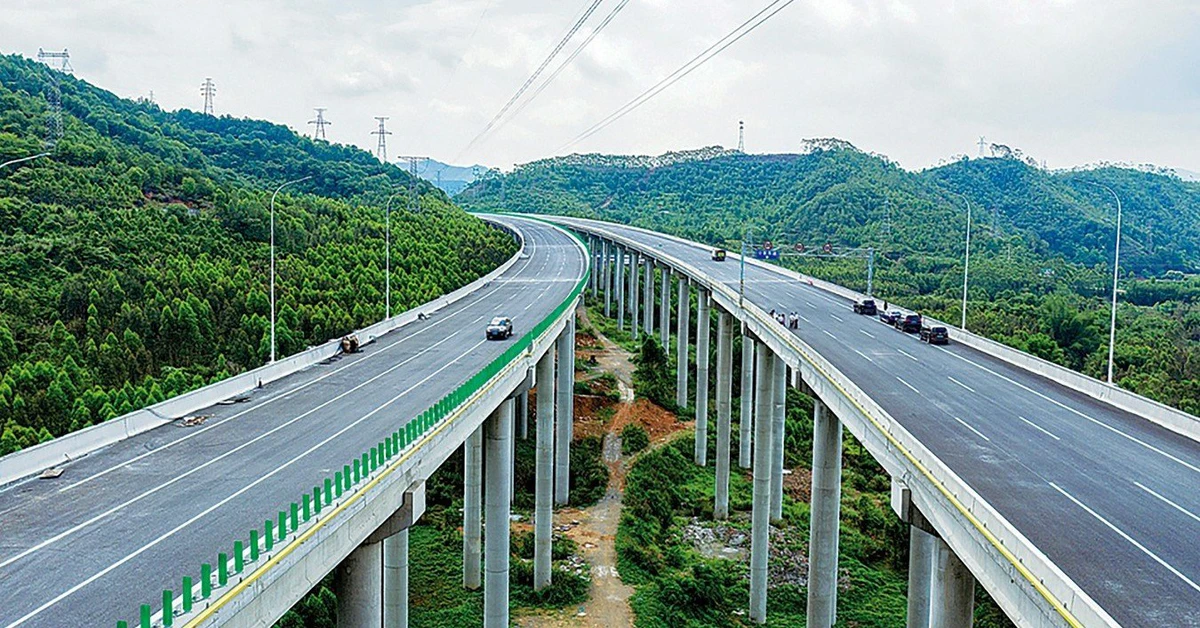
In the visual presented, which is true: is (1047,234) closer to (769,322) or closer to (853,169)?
(853,169)

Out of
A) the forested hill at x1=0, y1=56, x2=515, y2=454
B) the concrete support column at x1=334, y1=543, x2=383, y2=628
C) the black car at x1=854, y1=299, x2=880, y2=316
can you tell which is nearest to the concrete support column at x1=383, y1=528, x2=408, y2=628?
the concrete support column at x1=334, y1=543, x2=383, y2=628

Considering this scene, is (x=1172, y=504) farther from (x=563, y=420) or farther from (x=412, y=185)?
(x=412, y=185)

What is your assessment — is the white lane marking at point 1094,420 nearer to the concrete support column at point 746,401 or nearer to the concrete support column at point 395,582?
the concrete support column at point 746,401

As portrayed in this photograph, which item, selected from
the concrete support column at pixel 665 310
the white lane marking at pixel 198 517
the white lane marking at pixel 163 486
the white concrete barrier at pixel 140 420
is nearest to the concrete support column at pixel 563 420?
the white concrete barrier at pixel 140 420

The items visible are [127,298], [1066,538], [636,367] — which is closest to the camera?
[1066,538]

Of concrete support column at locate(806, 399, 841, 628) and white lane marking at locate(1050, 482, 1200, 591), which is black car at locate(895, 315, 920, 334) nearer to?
concrete support column at locate(806, 399, 841, 628)

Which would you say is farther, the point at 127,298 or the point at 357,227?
the point at 357,227

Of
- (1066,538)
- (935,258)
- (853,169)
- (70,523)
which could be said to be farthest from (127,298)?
(853,169)
